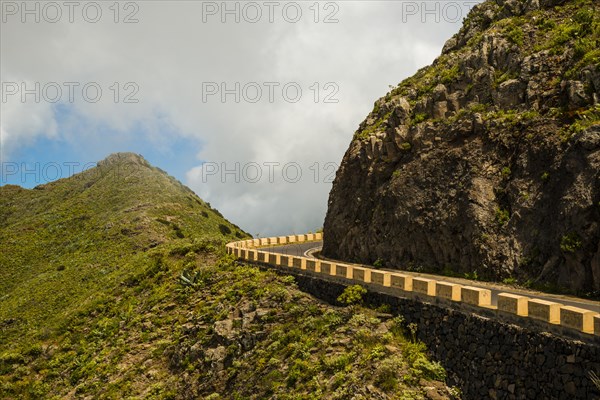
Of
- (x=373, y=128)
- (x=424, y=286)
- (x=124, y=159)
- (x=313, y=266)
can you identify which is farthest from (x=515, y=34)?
(x=124, y=159)

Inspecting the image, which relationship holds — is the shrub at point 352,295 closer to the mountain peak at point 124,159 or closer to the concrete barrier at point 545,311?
the concrete barrier at point 545,311

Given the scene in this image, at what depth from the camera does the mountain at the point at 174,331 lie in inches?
826

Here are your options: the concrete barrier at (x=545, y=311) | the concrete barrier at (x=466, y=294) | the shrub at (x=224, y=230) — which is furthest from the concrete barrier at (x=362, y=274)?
the shrub at (x=224, y=230)

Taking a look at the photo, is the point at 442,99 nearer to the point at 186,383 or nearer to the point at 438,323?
the point at 438,323

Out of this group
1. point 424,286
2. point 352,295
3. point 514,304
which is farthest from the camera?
point 352,295

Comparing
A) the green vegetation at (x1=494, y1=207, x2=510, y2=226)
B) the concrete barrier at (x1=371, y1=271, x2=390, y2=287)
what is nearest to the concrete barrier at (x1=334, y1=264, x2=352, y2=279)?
the concrete barrier at (x1=371, y1=271, x2=390, y2=287)

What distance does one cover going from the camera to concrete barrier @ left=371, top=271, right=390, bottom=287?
2308 centimetres

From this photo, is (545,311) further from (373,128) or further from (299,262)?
(373,128)

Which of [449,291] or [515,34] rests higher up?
[515,34]

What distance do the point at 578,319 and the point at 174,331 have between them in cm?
2434

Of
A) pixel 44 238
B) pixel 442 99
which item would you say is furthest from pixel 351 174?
pixel 44 238

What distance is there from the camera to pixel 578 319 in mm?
14320

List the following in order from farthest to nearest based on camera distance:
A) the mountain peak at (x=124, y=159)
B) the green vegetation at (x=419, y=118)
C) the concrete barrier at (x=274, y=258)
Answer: the mountain peak at (x=124, y=159)
the concrete barrier at (x=274, y=258)
the green vegetation at (x=419, y=118)

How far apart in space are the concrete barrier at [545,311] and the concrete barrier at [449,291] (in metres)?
3.50
